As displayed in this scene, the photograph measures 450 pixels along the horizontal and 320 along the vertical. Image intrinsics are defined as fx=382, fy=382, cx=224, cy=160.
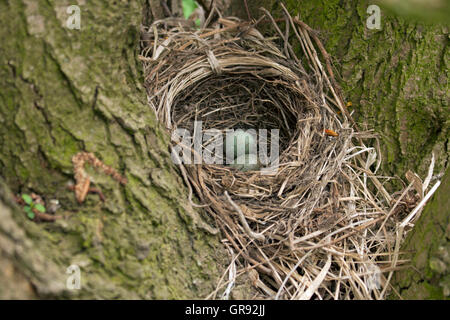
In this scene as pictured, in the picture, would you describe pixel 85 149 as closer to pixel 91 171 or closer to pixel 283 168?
pixel 91 171

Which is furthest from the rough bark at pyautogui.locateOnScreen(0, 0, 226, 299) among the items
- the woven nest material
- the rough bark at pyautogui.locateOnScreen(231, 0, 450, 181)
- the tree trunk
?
the rough bark at pyautogui.locateOnScreen(231, 0, 450, 181)

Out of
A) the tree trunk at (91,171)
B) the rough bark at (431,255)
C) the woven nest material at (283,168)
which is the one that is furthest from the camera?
the woven nest material at (283,168)

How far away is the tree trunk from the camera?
3.76 feet

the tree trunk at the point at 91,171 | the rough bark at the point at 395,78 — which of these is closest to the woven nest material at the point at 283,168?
the rough bark at the point at 395,78

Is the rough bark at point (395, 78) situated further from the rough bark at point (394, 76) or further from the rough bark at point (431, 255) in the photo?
the rough bark at point (431, 255)

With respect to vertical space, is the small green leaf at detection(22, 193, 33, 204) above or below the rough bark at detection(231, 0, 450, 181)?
below

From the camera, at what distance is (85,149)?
1295 millimetres

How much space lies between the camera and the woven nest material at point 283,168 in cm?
158

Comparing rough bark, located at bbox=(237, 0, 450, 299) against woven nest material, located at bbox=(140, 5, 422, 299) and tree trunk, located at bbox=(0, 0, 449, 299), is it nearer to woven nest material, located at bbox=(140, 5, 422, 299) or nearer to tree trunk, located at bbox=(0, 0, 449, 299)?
woven nest material, located at bbox=(140, 5, 422, 299)

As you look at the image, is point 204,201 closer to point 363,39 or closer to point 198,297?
point 198,297

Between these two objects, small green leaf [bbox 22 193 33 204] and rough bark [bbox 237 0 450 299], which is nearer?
small green leaf [bbox 22 193 33 204]

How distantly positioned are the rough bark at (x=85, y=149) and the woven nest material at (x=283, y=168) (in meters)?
0.24

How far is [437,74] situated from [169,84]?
1.35 metres
